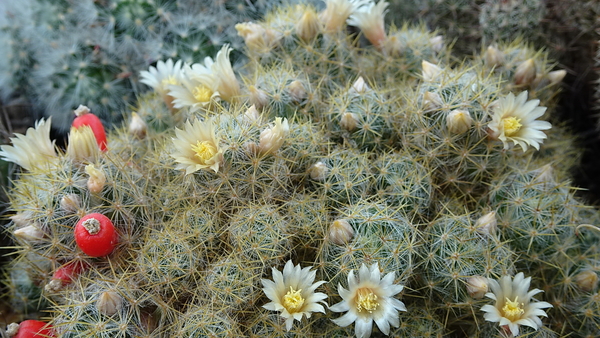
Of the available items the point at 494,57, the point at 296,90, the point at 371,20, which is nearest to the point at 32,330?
the point at 296,90

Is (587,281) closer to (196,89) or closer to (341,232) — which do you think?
(341,232)

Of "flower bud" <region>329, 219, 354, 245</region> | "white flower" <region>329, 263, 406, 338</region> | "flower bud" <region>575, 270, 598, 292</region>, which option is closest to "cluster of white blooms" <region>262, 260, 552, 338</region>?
"white flower" <region>329, 263, 406, 338</region>

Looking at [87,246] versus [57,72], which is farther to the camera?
[57,72]

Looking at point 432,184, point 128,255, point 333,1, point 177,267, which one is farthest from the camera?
point 333,1

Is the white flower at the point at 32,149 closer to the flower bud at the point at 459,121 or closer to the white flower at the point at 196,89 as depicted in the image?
the white flower at the point at 196,89

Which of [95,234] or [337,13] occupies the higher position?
[337,13]

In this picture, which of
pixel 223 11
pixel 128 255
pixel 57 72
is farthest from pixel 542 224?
pixel 57 72

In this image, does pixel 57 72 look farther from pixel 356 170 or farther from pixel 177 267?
pixel 356 170

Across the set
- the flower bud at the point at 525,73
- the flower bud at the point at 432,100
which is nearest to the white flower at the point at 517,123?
the flower bud at the point at 432,100
